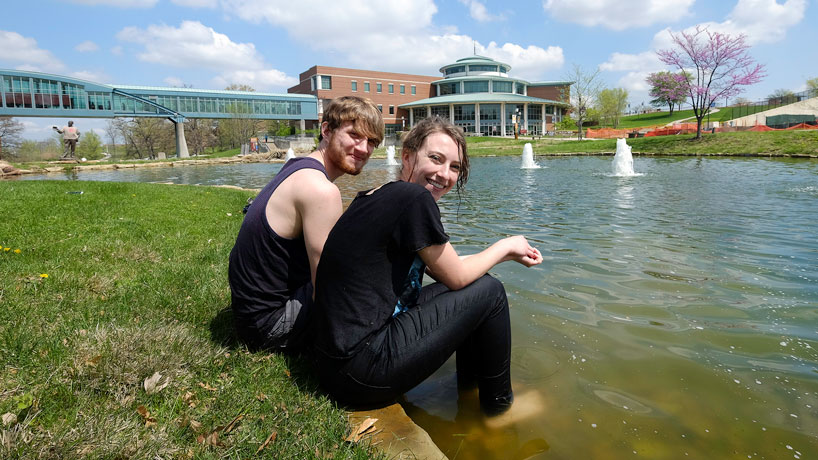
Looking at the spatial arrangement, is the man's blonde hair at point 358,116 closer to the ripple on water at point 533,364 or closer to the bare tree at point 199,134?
the ripple on water at point 533,364

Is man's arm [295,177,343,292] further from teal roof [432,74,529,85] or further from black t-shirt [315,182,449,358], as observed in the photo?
teal roof [432,74,529,85]

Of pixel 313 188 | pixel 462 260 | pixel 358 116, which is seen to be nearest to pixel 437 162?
pixel 358 116

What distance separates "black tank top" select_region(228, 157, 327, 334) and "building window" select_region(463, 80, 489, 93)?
7456 centimetres

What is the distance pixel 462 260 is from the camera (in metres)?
2.32

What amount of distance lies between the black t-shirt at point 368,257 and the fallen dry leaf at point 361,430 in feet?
1.13

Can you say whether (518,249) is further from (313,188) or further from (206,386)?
(206,386)

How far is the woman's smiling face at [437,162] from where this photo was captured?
8.62ft

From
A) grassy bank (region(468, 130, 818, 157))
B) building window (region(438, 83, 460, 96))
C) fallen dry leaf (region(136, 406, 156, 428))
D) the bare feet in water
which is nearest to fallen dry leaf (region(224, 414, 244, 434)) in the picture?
fallen dry leaf (region(136, 406, 156, 428))

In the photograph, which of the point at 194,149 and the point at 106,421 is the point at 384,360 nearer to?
the point at 106,421

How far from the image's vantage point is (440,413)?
260cm

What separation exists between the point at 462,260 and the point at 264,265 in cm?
105

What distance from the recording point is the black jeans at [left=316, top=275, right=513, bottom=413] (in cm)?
215

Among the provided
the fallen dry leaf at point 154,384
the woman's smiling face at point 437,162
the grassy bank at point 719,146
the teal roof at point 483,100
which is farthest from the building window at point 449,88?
the fallen dry leaf at point 154,384

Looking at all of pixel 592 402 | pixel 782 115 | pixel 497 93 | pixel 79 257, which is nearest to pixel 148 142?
pixel 497 93
